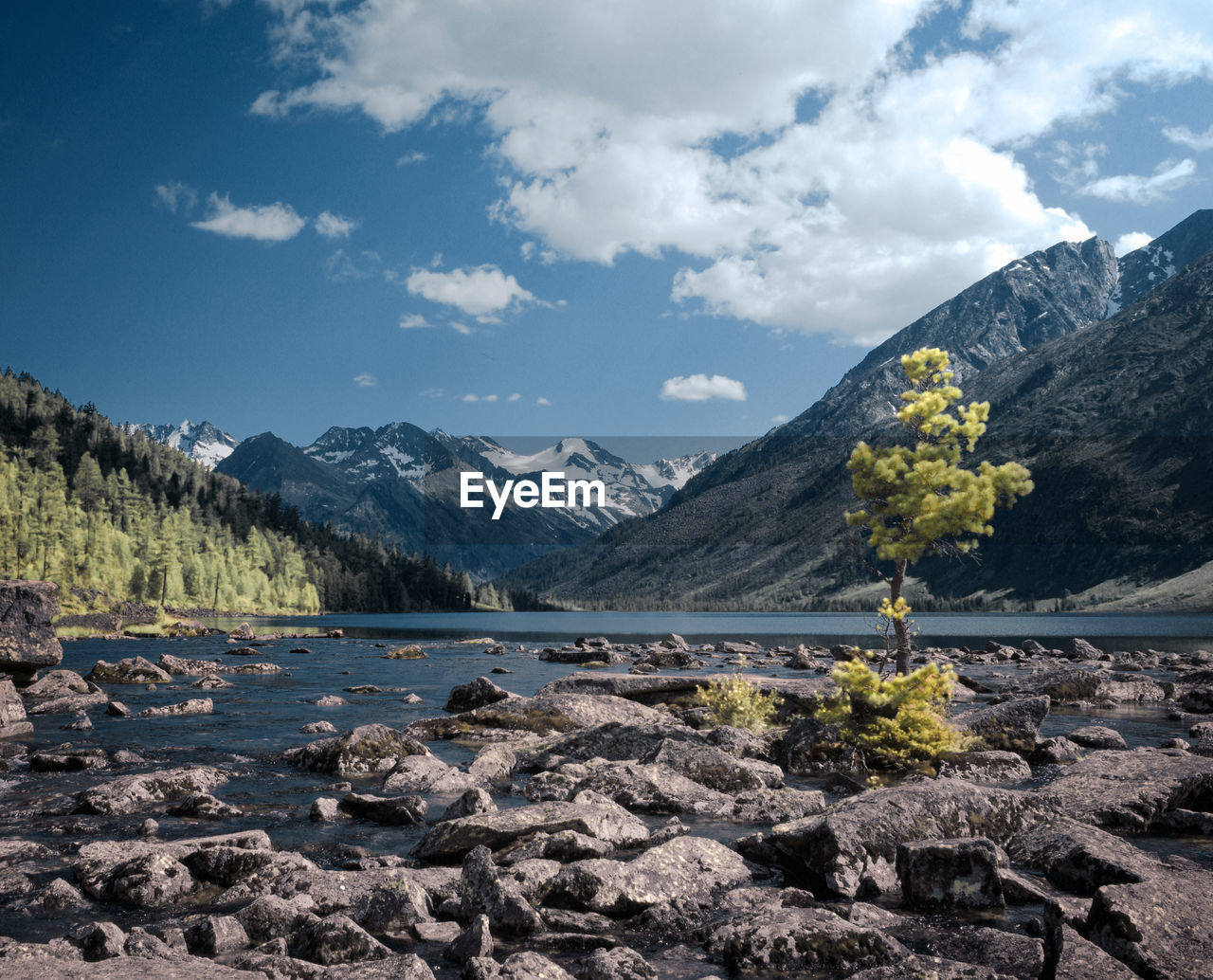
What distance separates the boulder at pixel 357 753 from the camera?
73.0ft

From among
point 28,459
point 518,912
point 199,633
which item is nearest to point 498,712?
point 518,912

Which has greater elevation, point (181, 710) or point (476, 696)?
point (476, 696)

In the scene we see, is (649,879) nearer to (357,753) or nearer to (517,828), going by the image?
(517,828)

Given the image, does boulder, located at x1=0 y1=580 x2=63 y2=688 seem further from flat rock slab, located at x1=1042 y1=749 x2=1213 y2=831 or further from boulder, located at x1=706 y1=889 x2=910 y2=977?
flat rock slab, located at x1=1042 y1=749 x2=1213 y2=831

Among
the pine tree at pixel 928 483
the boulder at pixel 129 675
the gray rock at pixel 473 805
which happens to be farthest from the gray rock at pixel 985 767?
the boulder at pixel 129 675

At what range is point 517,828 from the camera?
13.9 meters

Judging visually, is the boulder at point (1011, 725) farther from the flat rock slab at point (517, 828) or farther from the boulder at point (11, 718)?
the boulder at point (11, 718)

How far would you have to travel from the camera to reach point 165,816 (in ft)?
54.7

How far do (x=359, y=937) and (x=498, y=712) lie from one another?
2047 centimetres

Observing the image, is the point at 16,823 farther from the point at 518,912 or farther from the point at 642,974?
the point at 642,974

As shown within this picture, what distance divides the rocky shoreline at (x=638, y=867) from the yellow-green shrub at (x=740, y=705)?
4766mm

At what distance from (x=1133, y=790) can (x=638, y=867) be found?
36.1 ft

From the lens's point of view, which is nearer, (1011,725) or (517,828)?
(517,828)

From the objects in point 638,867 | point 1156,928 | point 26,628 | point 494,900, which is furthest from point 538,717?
point 26,628
